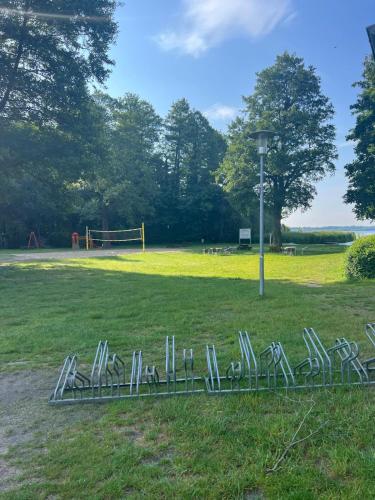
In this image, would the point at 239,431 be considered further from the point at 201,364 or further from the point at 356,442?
the point at 201,364

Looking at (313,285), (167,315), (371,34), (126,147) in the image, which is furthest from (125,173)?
(371,34)

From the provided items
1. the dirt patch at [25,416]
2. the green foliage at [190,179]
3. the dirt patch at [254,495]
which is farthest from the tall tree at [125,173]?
the dirt patch at [254,495]

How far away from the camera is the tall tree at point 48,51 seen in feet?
40.1

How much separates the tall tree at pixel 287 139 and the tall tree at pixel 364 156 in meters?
1.77

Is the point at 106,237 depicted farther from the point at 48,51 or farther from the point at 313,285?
the point at 313,285

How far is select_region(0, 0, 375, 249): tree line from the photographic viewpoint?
41.7 ft

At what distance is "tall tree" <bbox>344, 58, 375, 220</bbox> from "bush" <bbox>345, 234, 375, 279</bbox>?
13.4m

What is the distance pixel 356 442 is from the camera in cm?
257

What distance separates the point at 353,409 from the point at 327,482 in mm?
933

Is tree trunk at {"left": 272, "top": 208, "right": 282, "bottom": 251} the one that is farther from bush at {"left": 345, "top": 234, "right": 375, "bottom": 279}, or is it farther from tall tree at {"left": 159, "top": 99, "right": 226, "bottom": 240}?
tall tree at {"left": 159, "top": 99, "right": 226, "bottom": 240}

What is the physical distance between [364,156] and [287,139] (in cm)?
455

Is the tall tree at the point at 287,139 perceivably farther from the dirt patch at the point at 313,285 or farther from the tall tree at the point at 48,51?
the dirt patch at the point at 313,285

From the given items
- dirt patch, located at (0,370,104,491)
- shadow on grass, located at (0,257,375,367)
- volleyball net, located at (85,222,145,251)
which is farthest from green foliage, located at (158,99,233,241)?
dirt patch, located at (0,370,104,491)

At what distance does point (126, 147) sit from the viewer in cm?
3528
